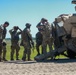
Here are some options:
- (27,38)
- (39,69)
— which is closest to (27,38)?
(27,38)

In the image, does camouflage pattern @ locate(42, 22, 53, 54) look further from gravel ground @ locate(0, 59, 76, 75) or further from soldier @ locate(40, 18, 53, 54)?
gravel ground @ locate(0, 59, 76, 75)

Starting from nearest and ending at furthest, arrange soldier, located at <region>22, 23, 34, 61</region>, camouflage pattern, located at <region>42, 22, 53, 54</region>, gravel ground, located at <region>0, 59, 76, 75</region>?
gravel ground, located at <region>0, 59, 76, 75</region>
camouflage pattern, located at <region>42, 22, 53, 54</region>
soldier, located at <region>22, 23, 34, 61</region>

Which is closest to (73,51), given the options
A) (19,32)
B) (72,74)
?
(19,32)

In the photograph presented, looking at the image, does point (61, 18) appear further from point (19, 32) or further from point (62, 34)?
point (19, 32)

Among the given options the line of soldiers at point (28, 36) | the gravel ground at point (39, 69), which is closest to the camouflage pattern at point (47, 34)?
the line of soldiers at point (28, 36)

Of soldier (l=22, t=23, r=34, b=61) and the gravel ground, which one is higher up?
soldier (l=22, t=23, r=34, b=61)

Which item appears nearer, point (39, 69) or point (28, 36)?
point (39, 69)

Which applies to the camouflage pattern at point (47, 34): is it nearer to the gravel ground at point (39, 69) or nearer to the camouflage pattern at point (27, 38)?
the camouflage pattern at point (27, 38)

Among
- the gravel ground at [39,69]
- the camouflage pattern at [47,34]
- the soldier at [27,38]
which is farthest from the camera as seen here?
the soldier at [27,38]

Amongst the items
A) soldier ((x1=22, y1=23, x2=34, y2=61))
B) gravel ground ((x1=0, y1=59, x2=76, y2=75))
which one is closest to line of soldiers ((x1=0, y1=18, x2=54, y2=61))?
soldier ((x1=22, y1=23, x2=34, y2=61))

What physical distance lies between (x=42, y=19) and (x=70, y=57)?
344 centimetres

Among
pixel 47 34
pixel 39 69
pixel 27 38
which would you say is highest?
pixel 47 34

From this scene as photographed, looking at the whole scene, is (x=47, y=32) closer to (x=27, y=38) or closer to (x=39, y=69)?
(x=27, y=38)

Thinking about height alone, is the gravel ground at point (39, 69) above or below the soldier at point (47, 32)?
below
